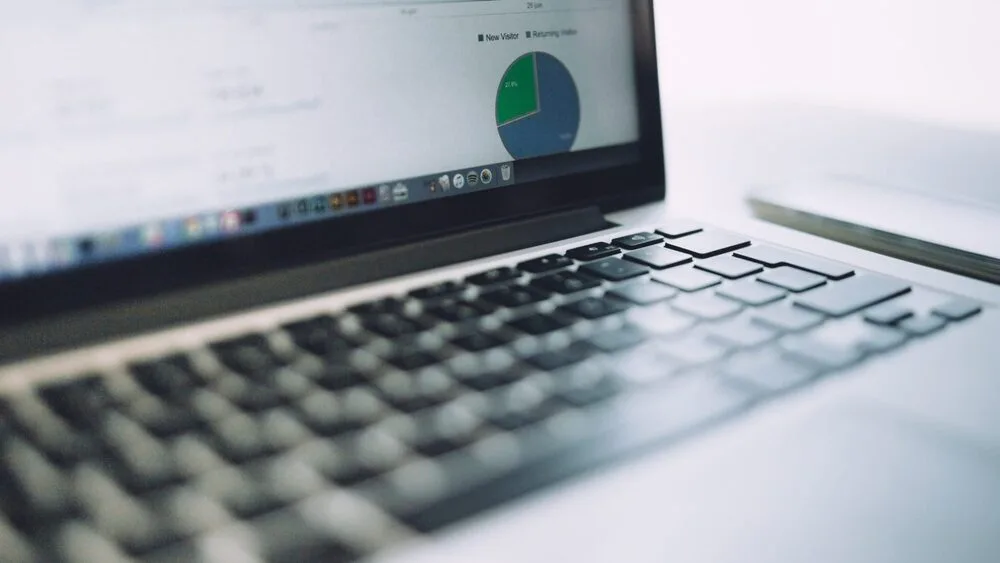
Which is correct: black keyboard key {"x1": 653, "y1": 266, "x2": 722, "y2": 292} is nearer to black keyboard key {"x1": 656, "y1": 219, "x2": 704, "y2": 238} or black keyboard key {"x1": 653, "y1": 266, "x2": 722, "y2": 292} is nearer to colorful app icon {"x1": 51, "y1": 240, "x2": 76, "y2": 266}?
black keyboard key {"x1": 656, "y1": 219, "x2": 704, "y2": 238}

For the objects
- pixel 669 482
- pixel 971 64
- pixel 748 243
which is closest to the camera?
pixel 669 482

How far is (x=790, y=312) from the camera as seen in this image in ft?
1.36

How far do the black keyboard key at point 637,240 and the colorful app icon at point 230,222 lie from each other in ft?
0.77

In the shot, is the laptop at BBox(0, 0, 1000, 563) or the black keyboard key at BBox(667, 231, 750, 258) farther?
the black keyboard key at BBox(667, 231, 750, 258)

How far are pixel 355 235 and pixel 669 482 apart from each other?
272 mm

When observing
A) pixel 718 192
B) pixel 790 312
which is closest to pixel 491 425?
pixel 790 312

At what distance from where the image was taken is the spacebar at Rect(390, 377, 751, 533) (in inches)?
11.0

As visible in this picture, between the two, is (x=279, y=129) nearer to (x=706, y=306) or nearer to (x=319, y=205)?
(x=319, y=205)

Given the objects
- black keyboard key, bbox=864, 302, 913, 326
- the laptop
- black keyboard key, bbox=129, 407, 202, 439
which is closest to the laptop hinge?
the laptop

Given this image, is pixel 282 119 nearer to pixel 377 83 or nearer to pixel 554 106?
pixel 377 83

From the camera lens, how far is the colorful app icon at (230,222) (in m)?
0.46

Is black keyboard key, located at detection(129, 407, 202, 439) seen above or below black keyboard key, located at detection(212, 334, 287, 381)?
below

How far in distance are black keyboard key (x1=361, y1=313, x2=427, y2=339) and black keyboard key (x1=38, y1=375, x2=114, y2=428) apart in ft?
0.41

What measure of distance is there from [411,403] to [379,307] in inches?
4.7
